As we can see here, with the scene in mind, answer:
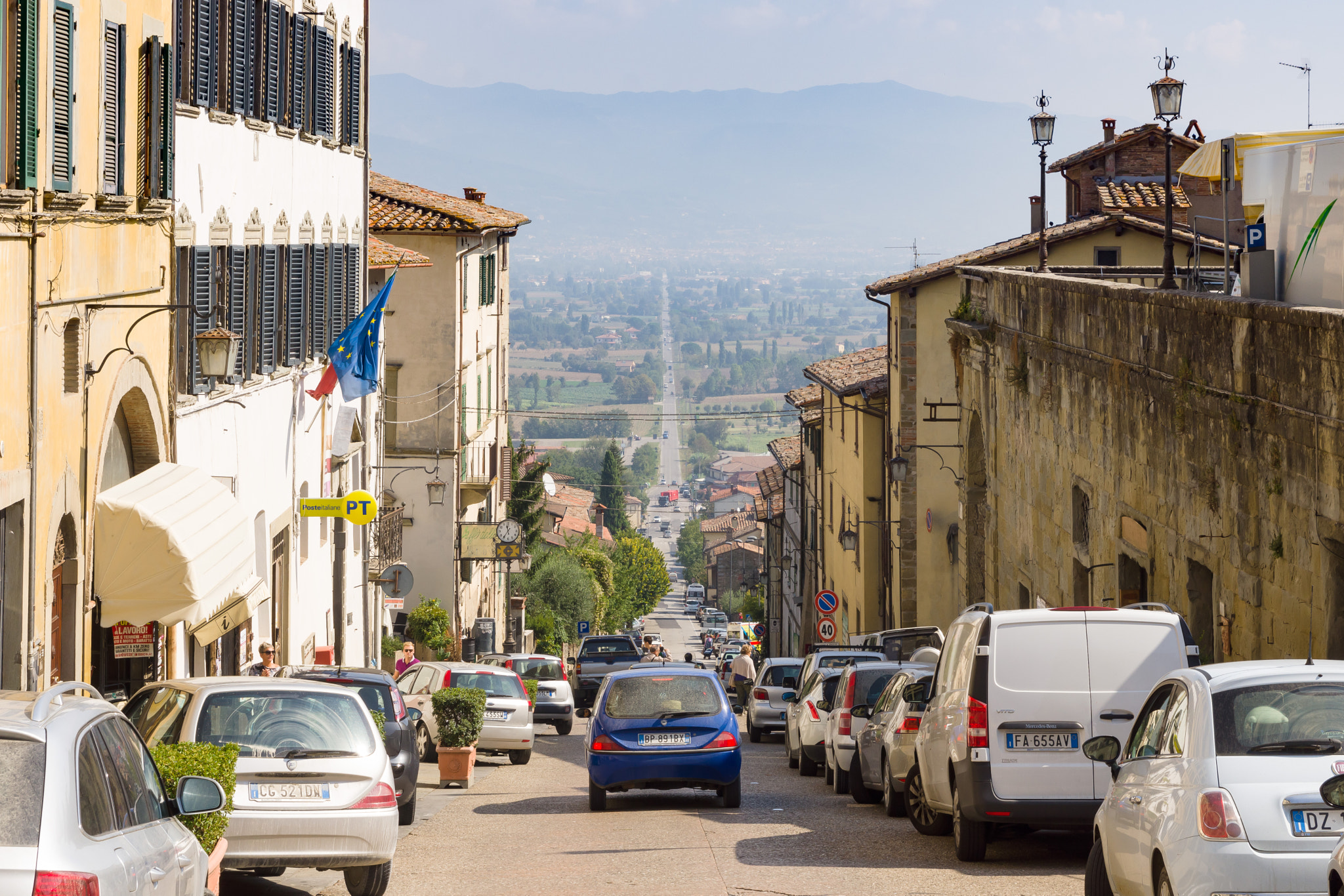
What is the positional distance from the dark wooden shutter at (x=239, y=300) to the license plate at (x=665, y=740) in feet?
26.7

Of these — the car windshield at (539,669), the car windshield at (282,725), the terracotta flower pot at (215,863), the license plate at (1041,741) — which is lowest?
the car windshield at (539,669)

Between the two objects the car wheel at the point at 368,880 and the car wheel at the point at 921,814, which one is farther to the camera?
the car wheel at the point at 921,814

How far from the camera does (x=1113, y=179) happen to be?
132 ft

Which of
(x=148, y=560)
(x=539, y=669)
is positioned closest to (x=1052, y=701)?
(x=148, y=560)

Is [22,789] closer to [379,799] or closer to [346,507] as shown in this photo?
[379,799]

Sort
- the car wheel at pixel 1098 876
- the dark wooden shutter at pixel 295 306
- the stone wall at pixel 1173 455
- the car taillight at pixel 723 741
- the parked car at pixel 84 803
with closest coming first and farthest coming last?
the parked car at pixel 84 803
the car wheel at pixel 1098 876
the stone wall at pixel 1173 455
the car taillight at pixel 723 741
the dark wooden shutter at pixel 295 306

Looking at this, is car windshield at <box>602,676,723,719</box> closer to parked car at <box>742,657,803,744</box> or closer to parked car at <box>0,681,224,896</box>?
parked car at <box>0,681,224,896</box>

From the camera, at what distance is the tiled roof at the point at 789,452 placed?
62.3 meters

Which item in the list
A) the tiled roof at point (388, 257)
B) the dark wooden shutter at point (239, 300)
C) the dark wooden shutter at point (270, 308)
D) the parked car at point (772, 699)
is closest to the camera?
the dark wooden shutter at point (239, 300)

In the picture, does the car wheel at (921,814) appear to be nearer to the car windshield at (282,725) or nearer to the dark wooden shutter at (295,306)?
the car windshield at (282,725)

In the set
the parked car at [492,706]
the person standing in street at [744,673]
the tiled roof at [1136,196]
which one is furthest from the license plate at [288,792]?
the tiled roof at [1136,196]

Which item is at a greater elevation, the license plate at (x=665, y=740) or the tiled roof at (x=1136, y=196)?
the tiled roof at (x=1136, y=196)

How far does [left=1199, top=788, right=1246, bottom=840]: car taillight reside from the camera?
6820 mm

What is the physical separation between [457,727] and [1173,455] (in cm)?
864
